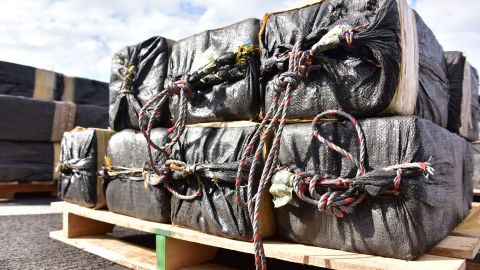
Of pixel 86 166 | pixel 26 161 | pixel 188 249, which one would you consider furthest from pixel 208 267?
pixel 26 161

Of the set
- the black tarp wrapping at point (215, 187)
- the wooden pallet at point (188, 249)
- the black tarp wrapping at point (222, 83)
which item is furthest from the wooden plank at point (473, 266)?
the black tarp wrapping at point (222, 83)

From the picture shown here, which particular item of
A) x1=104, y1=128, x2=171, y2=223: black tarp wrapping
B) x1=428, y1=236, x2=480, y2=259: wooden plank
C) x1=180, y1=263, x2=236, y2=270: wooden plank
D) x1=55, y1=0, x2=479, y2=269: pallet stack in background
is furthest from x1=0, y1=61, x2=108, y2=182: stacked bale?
x1=428, y1=236, x2=480, y2=259: wooden plank

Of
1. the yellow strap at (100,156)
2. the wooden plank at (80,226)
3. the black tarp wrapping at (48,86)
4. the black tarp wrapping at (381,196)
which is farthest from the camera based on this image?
the black tarp wrapping at (48,86)

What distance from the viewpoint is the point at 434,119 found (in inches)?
74.2

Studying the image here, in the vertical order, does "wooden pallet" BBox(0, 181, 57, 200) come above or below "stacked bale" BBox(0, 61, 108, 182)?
below

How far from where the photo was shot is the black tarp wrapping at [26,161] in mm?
4871

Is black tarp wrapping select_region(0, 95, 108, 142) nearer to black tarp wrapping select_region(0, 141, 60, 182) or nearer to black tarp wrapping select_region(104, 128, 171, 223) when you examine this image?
black tarp wrapping select_region(0, 141, 60, 182)

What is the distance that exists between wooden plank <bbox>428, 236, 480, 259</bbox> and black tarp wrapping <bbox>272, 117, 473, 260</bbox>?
3 cm

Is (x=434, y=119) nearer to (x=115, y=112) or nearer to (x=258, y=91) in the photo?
(x=258, y=91)

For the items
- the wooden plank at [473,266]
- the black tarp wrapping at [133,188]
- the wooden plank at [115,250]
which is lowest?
the wooden plank at [115,250]

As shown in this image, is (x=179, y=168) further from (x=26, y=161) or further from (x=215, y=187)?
(x=26, y=161)

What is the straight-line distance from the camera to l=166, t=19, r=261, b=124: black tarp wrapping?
1870mm

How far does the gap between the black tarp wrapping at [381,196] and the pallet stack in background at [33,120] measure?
13.8 ft

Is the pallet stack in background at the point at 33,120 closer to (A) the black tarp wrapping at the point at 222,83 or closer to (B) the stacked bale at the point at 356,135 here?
(A) the black tarp wrapping at the point at 222,83
